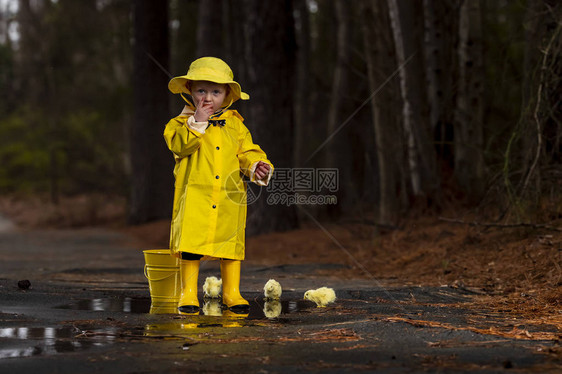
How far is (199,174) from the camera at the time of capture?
646 centimetres

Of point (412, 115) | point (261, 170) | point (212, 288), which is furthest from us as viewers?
point (412, 115)

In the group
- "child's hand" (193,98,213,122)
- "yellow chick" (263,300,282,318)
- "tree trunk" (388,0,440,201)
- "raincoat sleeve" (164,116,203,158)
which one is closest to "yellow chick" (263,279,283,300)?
"yellow chick" (263,300,282,318)

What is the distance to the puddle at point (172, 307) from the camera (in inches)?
247

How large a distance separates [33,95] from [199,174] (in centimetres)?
3662

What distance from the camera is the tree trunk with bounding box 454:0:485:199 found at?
40.3ft

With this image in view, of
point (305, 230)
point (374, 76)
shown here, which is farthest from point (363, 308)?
point (305, 230)

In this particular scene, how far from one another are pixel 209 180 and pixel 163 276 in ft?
3.38

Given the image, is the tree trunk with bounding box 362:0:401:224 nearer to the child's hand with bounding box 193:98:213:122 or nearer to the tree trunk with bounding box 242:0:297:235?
the tree trunk with bounding box 242:0:297:235

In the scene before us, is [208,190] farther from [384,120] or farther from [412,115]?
[384,120]

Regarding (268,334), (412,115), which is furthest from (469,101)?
(268,334)

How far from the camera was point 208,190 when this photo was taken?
6.46 m

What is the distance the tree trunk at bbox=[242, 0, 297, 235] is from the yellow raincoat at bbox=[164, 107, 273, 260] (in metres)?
8.07

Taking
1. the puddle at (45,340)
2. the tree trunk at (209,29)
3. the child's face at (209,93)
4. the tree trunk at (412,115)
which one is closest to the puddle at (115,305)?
the puddle at (45,340)

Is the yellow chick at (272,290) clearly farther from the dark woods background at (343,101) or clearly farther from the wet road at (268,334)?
the dark woods background at (343,101)
